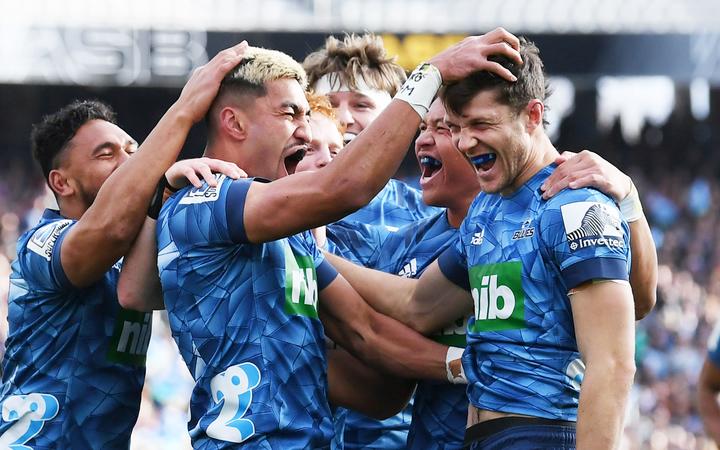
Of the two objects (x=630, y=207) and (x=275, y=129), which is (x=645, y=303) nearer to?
(x=630, y=207)

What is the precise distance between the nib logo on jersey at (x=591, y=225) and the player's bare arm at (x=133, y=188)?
1431mm

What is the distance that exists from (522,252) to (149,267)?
137 cm

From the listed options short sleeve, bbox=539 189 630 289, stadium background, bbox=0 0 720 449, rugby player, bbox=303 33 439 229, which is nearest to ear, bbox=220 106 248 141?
short sleeve, bbox=539 189 630 289

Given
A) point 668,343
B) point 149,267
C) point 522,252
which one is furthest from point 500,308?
point 668,343

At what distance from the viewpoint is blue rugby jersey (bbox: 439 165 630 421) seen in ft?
12.9

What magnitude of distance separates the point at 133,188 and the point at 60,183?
0.88 metres

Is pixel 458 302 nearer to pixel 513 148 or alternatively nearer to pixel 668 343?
pixel 513 148

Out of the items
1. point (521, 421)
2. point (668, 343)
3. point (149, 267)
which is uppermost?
point (149, 267)

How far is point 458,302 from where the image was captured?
4812 millimetres

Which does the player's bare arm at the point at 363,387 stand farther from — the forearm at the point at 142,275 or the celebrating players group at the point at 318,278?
the forearm at the point at 142,275

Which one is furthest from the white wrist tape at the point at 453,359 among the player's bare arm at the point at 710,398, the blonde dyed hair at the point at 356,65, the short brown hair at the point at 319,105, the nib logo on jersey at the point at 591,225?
the player's bare arm at the point at 710,398

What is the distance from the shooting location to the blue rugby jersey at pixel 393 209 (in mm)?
6516

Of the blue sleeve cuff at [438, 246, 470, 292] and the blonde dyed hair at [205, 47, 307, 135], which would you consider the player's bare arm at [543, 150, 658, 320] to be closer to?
the blue sleeve cuff at [438, 246, 470, 292]

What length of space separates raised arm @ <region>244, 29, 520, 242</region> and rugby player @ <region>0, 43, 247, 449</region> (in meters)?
0.58
